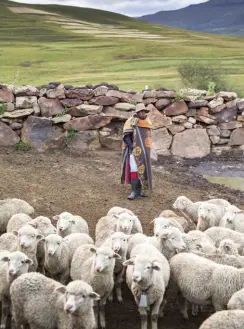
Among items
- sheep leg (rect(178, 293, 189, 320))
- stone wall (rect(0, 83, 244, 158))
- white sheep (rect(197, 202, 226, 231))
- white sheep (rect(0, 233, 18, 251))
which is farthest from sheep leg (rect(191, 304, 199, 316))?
stone wall (rect(0, 83, 244, 158))

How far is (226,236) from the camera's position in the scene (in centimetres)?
966

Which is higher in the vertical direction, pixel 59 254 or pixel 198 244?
pixel 198 244

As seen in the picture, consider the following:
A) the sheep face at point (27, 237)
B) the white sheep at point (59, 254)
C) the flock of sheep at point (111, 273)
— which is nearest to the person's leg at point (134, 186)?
the flock of sheep at point (111, 273)

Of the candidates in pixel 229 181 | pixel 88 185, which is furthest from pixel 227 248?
pixel 229 181

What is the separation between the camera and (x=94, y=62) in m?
41.9

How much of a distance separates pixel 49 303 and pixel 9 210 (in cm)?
404

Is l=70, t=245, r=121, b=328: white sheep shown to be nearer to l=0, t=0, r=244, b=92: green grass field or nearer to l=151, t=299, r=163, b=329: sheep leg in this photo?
l=151, t=299, r=163, b=329: sheep leg

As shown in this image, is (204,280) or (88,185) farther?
(88,185)

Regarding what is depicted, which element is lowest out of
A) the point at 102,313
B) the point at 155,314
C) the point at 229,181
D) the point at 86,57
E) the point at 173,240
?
the point at 86,57

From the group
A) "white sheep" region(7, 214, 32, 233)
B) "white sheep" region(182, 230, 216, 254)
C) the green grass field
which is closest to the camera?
"white sheep" region(182, 230, 216, 254)

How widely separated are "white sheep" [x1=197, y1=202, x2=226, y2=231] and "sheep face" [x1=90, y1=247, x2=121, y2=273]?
3438 millimetres

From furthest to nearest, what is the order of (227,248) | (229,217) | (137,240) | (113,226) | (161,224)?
1. (229,217)
2. (113,226)
3. (161,224)
4. (137,240)
5. (227,248)

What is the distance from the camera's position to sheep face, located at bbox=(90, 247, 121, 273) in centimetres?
760

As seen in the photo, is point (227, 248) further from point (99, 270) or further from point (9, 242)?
point (9, 242)
